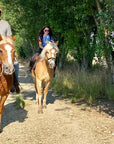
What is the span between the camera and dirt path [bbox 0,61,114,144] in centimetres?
516

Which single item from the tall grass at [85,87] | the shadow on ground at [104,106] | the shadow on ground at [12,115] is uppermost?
the tall grass at [85,87]

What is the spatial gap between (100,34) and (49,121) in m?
3.54

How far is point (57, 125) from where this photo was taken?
6078 mm

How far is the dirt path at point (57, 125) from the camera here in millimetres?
5164

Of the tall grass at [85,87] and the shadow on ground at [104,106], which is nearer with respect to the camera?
the shadow on ground at [104,106]

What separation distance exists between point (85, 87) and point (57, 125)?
3829 mm

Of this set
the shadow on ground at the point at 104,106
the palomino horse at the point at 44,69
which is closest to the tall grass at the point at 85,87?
the shadow on ground at the point at 104,106

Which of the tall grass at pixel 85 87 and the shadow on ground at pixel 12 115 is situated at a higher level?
the tall grass at pixel 85 87

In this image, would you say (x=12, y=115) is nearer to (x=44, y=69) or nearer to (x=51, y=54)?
(x=44, y=69)

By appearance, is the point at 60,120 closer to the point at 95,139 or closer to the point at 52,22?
the point at 95,139

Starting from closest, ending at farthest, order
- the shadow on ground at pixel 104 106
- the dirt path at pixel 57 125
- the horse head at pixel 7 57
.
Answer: the horse head at pixel 7 57 < the dirt path at pixel 57 125 < the shadow on ground at pixel 104 106

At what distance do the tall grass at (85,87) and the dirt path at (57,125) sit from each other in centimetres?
95

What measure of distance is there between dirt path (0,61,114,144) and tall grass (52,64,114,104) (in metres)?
0.95

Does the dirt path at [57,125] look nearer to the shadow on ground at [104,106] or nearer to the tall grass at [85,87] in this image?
the shadow on ground at [104,106]
